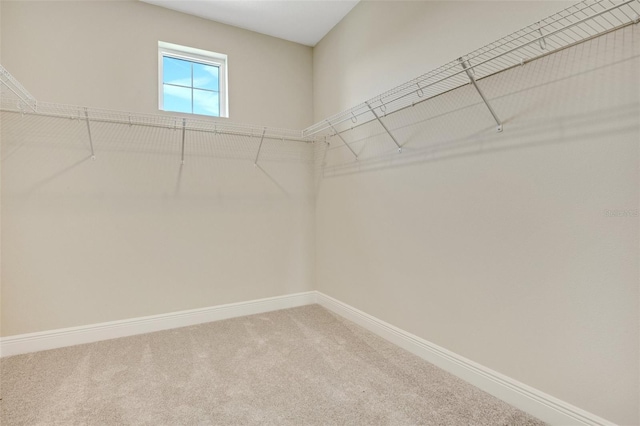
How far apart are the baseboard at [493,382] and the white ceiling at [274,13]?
2535 mm

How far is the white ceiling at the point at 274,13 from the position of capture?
2441 mm

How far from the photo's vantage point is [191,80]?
2.67 metres

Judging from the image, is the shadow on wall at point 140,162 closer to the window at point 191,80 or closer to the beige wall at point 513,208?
the window at point 191,80

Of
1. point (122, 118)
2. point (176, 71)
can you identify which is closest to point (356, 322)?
point (122, 118)

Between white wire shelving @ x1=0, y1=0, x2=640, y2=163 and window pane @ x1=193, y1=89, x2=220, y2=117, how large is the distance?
0.38 ft

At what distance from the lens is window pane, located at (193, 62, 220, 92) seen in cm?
269

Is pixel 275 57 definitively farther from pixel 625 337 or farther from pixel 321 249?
pixel 625 337

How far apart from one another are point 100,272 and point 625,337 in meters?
2.98

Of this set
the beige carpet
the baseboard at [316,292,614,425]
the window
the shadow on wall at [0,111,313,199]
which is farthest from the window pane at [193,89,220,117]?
the baseboard at [316,292,614,425]

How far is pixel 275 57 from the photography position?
2.95 metres

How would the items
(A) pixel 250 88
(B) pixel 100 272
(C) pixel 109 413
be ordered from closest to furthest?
(C) pixel 109 413 < (B) pixel 100 272 < (A) pixel 250 88

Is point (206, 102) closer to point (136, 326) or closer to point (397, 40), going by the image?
point (397, 40)

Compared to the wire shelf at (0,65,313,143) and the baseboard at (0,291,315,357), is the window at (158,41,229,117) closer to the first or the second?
the wire shelf at (0,65,313,143)

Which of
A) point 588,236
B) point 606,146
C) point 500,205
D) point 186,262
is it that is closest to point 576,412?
point 588,236
